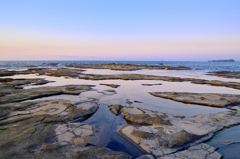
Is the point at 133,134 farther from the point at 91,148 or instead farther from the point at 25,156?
the point at 25,156

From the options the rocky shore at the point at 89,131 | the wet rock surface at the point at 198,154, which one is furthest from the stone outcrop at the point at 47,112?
the wet rock surface at the point at 198,154

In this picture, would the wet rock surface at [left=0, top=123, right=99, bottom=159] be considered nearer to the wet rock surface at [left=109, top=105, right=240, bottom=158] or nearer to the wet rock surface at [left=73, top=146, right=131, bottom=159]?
the wet rock surface at [left=73, top=146, right=131, bottom=159]

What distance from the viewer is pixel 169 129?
759 centimetres

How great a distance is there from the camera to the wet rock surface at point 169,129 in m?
6.23

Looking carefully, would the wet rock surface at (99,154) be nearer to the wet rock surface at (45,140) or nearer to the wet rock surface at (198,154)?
the wet rock surface at (45,140)

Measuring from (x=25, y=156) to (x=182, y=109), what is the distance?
33.4ft

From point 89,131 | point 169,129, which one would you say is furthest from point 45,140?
point 169,129

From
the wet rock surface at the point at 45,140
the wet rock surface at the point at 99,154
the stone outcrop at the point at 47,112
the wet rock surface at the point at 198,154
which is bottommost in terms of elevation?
the wet rock surface at the point at 198,154

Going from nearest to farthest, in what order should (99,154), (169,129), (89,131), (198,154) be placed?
(99,154)
(198,154)
(89,131)
(169,129)

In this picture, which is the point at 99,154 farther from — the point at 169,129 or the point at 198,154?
the point at 169,129

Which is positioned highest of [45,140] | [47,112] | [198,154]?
[47,112]

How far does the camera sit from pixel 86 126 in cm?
780

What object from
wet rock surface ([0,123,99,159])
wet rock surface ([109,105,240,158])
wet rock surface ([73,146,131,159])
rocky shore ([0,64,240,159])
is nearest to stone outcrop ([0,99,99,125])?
rocky shore ([0,64,240,159])

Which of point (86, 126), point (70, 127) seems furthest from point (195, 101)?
point (70, 127)
